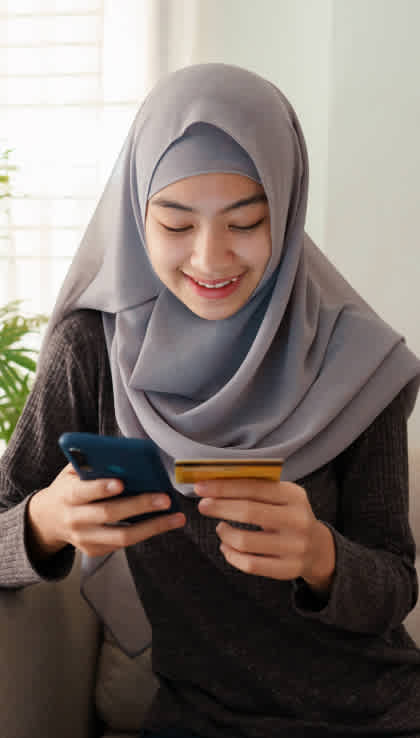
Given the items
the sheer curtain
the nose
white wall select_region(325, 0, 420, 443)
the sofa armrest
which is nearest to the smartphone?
the nose

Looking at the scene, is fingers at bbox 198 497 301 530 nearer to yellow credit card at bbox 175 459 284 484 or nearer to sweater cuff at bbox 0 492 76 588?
yellow credit card at bbox 175 459 284 484

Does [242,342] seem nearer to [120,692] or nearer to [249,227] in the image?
[249,227]

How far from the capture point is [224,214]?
3.05 ft

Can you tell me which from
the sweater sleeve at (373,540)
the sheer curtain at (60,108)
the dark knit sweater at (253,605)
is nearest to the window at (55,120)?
the sheer curtain at (60,108)

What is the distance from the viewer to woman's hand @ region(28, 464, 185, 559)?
0.77m

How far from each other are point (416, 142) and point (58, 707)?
1.59 meters

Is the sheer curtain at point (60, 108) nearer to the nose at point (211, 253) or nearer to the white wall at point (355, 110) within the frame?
the white wall at point (355, 110)

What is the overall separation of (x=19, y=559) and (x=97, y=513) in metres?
0.21

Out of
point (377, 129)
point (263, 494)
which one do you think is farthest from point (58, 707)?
point (377, 129)

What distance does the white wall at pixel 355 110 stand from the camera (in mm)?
1911

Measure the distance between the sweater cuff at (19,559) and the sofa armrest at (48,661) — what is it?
8 cm

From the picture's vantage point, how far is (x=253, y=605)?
1073mm

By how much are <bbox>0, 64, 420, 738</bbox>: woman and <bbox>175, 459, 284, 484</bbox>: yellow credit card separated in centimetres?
23

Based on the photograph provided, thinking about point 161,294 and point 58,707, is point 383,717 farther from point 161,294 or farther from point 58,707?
point 161,294
